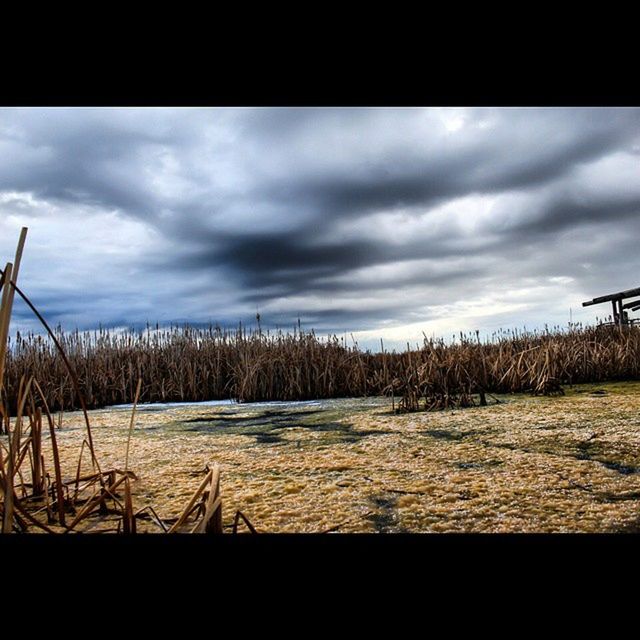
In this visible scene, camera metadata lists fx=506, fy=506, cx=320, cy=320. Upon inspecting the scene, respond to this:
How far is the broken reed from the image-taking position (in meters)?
3.99

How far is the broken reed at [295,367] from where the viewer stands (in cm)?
399

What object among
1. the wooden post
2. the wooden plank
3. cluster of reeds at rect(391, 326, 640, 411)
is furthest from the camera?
the wooden plank

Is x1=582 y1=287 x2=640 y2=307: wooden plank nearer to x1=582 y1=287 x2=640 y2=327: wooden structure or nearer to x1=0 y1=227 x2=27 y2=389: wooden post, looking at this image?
x1=582 y1=287 x2=640 y2=327: wooden structure

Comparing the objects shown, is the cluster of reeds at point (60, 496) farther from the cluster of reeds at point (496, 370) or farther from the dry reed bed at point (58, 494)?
the cluster of reeds at point (496, 370)

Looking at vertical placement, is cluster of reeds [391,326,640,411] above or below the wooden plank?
below

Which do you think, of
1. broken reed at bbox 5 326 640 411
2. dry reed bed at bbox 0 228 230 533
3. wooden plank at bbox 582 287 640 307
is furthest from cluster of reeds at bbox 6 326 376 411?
wooden plank at bbox 582 287 640 307

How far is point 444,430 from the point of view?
2.43m

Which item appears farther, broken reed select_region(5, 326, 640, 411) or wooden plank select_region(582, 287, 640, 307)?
wooden plank select_region(582, 287, 640, 307)

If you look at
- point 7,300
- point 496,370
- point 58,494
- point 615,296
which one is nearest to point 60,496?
point 58,494
